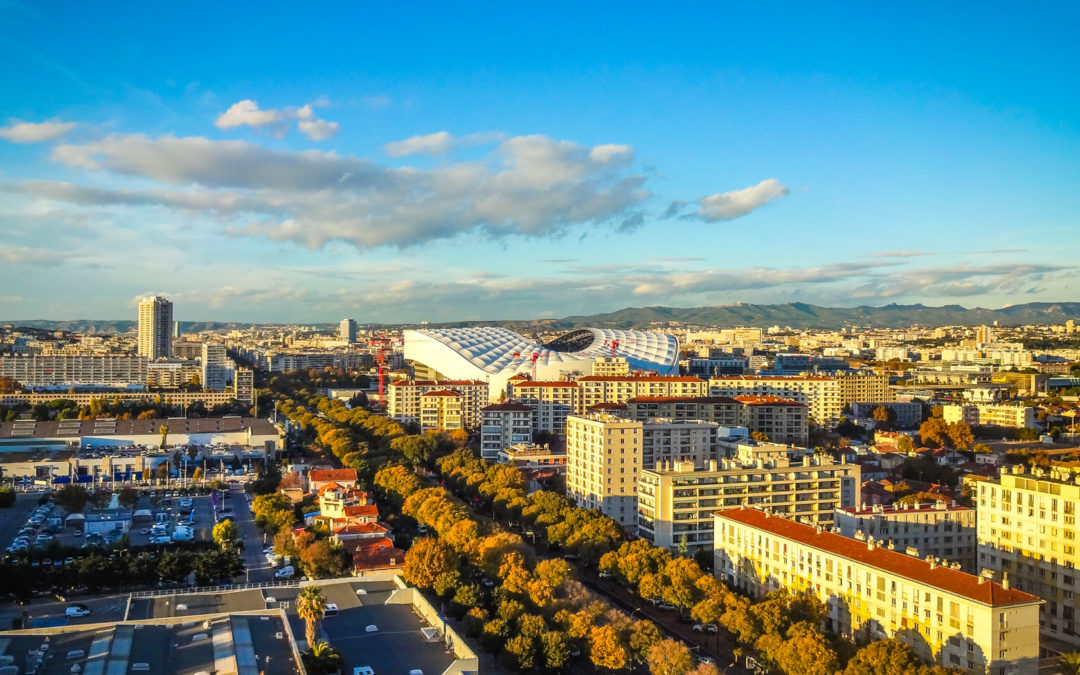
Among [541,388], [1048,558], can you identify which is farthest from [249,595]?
[541,388]

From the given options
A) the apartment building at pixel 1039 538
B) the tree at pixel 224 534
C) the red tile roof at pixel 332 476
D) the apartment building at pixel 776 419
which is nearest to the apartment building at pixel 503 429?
the red tile roof at pixel 332 476

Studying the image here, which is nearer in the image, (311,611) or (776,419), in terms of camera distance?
(311,611)

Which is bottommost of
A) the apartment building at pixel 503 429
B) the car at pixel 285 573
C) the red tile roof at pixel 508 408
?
the car at pixel 285 573

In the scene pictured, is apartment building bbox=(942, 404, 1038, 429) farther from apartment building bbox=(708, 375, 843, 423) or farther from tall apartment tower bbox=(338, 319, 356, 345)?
tall apartment tower bbox=(338, 319, 356, 345)

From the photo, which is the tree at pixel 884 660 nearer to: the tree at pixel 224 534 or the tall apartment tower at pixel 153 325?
the tree at pixel 224 534

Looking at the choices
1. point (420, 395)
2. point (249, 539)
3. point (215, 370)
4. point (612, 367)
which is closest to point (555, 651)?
point (249, 539)

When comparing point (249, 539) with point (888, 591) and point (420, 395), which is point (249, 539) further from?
point (420, 395)

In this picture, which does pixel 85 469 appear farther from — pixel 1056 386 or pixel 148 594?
pixel 1056 386
